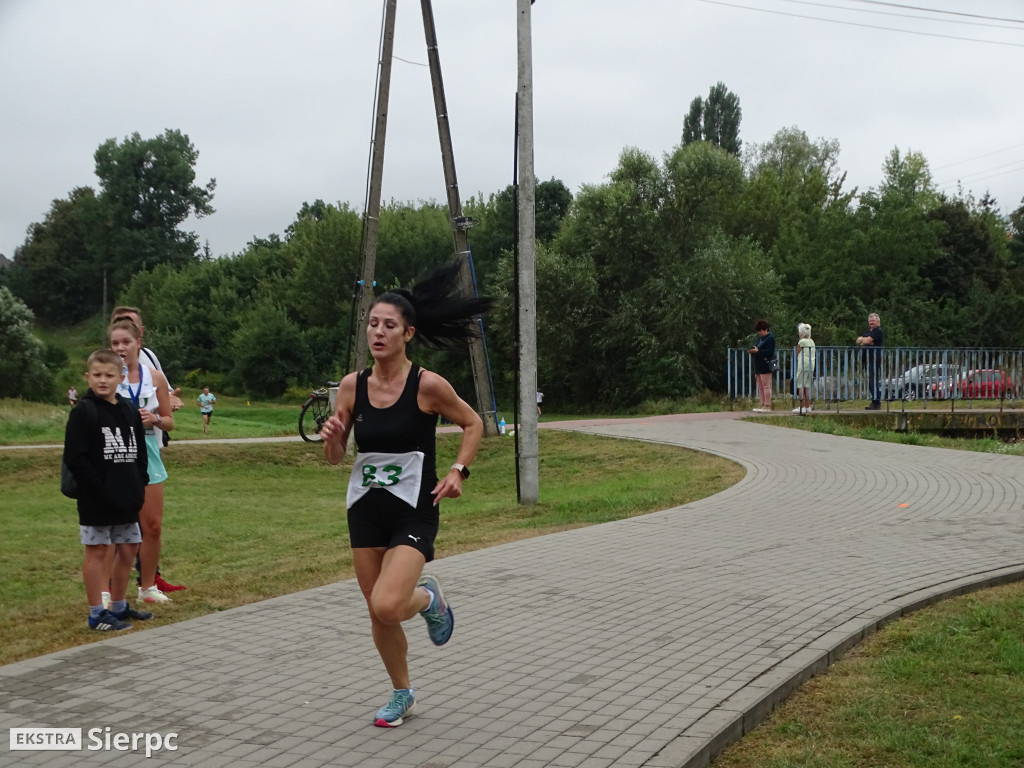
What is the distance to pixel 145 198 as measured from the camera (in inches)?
3949

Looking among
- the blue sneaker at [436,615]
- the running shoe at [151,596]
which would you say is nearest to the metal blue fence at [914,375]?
the running shoe at [151,596]

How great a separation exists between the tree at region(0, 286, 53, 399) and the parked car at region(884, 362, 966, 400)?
4473 cm

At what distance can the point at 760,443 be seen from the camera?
18.4 metres

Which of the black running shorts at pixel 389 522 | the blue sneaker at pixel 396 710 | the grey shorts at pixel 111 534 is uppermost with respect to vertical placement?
the black running shorts at pixel 389 522

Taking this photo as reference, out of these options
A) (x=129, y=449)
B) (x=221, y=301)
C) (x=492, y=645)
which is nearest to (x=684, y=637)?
(x=492, y=645)

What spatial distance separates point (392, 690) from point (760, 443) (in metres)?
13.6

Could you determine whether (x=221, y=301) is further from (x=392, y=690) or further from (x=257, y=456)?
(x=392, y=690)

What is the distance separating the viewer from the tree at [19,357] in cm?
5507

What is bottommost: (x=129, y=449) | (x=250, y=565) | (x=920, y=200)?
(x=250, y=565)

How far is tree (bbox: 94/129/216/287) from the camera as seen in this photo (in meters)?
98.2

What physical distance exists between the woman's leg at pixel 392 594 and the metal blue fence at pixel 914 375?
1906 cm

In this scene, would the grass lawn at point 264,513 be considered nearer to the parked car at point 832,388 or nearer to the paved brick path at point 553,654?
the paved brick path at point 553,654

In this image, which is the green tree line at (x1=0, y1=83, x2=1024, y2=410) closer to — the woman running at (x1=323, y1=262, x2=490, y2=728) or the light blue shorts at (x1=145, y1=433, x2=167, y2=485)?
the light blue shorts at (x1=145, y1=433, x2=167, y2=485)

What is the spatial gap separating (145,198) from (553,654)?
101 m
